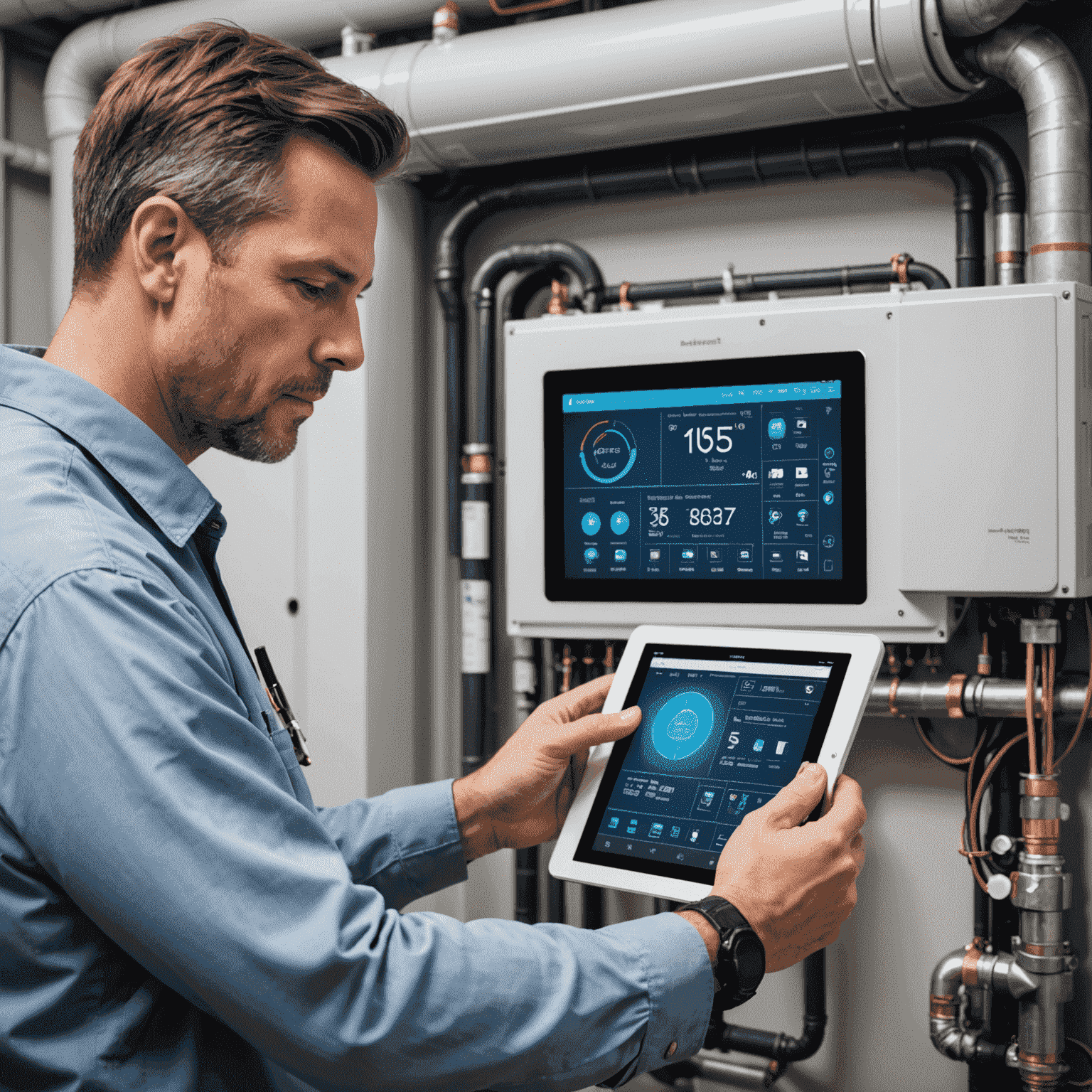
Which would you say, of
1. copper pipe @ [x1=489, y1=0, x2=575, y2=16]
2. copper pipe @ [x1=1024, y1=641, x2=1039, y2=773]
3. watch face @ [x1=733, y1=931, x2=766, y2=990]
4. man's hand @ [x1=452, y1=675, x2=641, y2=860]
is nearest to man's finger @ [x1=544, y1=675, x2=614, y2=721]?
man's hand @ [x1=452, y1=675, x2=641, y2=860]

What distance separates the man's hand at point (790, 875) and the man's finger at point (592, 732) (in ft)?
0.81

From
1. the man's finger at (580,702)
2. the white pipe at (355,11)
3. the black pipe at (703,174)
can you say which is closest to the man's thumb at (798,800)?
the man's finger at (580,702)

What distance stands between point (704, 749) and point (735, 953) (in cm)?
34

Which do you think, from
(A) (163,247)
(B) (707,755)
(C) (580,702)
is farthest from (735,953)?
(A) (163,247)

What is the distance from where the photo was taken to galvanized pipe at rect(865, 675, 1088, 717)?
1613 millimetres

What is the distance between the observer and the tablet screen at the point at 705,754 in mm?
1036

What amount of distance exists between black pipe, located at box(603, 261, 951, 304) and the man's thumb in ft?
3.67

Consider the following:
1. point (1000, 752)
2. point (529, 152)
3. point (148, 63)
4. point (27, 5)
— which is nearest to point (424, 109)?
point (529, 152)

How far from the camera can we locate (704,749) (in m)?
1.10

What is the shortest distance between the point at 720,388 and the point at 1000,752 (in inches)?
28.6

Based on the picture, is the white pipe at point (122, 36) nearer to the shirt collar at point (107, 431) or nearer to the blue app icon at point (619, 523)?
the blue app icon at point (619, 523)

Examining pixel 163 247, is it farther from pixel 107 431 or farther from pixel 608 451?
pixel 608 451

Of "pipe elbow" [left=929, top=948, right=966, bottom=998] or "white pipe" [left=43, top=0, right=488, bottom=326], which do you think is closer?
"pipe elbow" [left=929, top=948, right=966, bottom=998]

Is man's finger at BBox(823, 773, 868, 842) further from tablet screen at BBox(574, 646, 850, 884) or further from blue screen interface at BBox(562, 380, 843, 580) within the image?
blue screen interface at BBox(562, 380, 843, 580)
